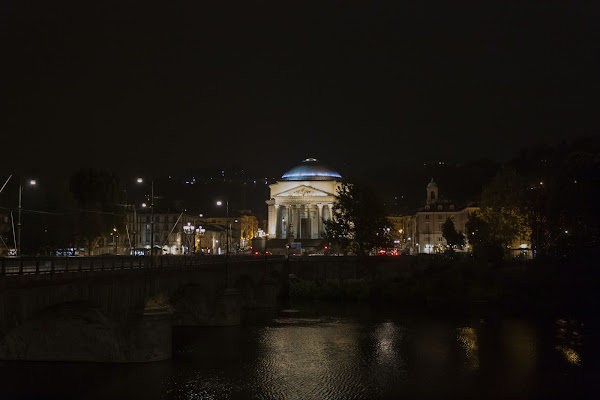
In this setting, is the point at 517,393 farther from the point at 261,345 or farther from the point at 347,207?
the point at 347,207

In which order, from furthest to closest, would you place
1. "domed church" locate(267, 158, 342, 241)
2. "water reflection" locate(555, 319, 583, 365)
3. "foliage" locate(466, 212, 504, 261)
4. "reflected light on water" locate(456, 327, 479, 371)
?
"domed church" locate(267, 158, 342, 241), "foliage" locate(466, 212, 504, 261), "water reflection" locate(555, 319, 583, 365), "reflected light on water" locate(456, 327, 479, 371)

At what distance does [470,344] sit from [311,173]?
448 ft

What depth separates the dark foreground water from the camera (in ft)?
127

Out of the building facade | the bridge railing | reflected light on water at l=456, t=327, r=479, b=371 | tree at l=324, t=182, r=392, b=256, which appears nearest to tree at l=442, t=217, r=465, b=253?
the building facade

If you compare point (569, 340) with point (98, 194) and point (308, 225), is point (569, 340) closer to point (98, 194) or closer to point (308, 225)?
point (98, 194)

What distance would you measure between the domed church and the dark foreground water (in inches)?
4412

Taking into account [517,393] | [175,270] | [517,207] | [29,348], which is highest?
[517,207]

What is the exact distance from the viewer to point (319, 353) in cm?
5100

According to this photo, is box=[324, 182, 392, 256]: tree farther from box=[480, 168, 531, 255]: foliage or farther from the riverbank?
box=[480, 168, 531, 255]: foliage

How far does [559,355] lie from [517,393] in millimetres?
11897

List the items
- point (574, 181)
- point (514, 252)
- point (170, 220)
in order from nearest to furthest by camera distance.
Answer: point (574, 181)
point (514, 252)
point (170, 220)

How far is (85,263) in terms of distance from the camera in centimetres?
4138

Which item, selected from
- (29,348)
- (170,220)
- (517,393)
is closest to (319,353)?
(517,393)

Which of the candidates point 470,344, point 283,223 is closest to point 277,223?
point 283,223
